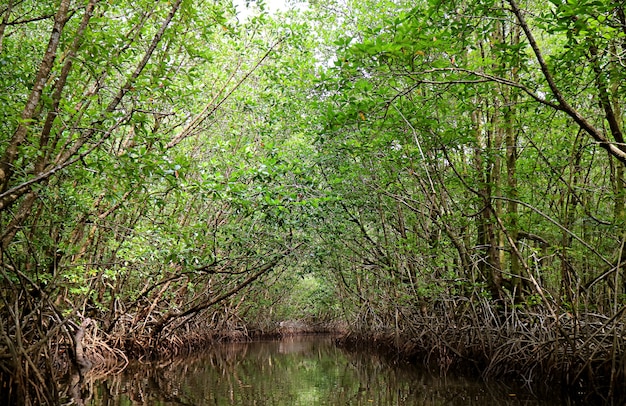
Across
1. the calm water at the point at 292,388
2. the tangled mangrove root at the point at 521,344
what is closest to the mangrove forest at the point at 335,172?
the tangled mangrove root at the point at 521,344

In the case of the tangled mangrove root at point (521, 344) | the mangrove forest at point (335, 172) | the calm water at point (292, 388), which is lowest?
the calm water at point (292, 388)

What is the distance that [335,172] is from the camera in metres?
8.70

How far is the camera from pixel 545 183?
7254 millimetres

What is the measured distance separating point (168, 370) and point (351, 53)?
6579 mm

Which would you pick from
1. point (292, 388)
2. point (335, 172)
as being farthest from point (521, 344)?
point (335, 172)

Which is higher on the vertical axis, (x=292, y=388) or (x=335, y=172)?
(x=335, y=172)

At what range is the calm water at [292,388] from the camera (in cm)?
502

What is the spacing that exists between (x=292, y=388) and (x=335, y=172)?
13.5 feet

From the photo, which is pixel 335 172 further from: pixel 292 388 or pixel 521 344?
pixel 521 344

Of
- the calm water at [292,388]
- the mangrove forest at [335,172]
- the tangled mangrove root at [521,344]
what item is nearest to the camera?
the mangrove forest at [335,172]

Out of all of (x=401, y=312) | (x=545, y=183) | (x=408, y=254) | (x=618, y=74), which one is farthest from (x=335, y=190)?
(x=618, y=74)

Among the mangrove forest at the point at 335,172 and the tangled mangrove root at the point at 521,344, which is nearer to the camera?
the mangrove forest at the point at 335,172

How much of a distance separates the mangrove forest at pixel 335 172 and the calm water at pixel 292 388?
555 mm

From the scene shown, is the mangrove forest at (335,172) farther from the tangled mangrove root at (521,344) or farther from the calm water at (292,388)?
the calm water at (292,388)
